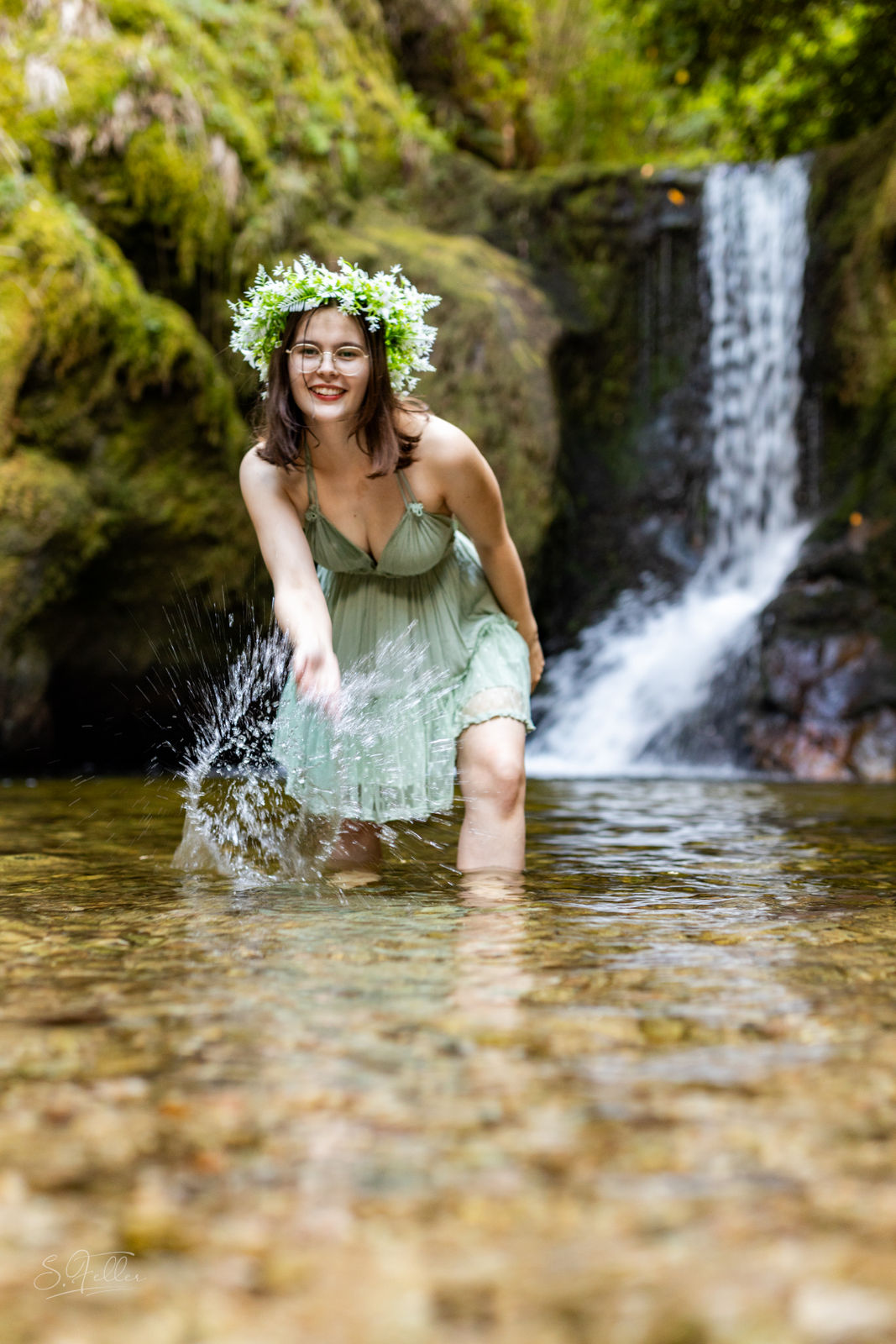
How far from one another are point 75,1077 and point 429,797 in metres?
2.17

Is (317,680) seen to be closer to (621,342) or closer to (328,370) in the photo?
(328,370)

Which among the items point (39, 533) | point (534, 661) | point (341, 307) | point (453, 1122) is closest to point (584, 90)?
point (39, 533)

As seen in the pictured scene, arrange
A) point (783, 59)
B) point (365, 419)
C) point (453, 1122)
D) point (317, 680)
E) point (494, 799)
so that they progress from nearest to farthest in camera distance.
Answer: point (453, 1122)
point (317, 680)
point (365, 419)
point (494, 799)
point (783, 59)

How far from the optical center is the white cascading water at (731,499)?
1005cm

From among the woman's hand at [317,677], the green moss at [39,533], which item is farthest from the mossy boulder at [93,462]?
the woman's hand at [317,677]

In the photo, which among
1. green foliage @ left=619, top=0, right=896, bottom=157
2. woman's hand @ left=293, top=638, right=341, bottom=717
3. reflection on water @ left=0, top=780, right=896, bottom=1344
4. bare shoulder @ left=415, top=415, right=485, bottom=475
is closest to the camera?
reflection on water @ left=0, top=780, right=896, bottom=1344

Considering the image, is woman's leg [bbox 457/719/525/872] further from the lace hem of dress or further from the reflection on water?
the reflection on water

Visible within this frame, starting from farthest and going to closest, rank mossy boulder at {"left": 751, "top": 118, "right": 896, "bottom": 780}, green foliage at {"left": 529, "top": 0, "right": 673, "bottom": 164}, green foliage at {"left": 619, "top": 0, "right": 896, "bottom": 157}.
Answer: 1. green foliage at {"left": 529, "top": 0, "right": 673, "bottom": 164}
2. green foliage at {"left": 619, "top": 0, "right": 896, "bottom": 157}
3. mossy boulder at {"left": 751, "top": 118, "right": 896, "bottom": 780}

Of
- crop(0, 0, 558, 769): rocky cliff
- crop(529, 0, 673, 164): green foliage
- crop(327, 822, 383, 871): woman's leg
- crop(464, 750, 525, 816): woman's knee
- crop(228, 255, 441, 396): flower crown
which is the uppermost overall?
crop(529, 0, 673, 164): green foliage

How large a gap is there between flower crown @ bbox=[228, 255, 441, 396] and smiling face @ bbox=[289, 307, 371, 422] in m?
0.04

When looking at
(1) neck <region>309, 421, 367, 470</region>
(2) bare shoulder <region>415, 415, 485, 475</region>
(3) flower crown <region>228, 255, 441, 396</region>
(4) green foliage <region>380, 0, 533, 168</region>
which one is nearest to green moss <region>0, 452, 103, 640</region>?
(3) flower crown <region>228, 255, 441, 396</region>

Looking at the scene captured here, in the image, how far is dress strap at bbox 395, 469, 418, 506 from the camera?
3479 millimetres

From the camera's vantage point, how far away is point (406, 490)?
3.51 m

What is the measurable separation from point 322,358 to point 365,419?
209mm
